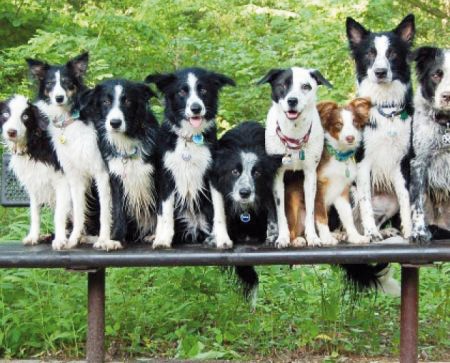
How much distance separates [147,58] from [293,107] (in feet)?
16.9

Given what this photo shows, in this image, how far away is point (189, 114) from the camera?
150 inches

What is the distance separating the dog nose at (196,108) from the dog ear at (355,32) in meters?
1.17

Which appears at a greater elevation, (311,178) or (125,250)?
(311,178)

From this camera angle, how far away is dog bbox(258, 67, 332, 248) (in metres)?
3.79

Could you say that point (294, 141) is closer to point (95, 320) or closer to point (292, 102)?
point (292, 102)

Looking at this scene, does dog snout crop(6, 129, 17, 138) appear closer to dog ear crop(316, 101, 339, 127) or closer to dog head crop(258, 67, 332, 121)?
dog head crop(258, 67, 332, 121)

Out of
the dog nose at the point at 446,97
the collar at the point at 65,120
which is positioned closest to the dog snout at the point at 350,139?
the dog nose at the point at 446,97

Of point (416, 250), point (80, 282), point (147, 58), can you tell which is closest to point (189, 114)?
point (416, 250)

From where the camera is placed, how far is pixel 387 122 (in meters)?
4.02

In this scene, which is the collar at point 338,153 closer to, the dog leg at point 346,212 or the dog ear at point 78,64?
the dog leg at point 346,212

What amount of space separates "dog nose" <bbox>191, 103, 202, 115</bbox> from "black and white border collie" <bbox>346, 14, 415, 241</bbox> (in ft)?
3.62

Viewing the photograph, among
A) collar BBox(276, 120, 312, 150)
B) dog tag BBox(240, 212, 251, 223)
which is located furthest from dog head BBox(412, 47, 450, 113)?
dog tag BBox(240, 212, 251, 223)

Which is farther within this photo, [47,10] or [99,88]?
[47,10]

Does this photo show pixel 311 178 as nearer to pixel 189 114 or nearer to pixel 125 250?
pixel 189 114
